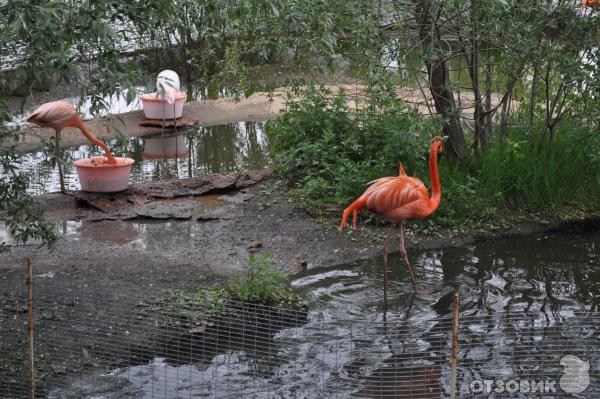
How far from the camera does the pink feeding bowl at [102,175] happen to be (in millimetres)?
9094

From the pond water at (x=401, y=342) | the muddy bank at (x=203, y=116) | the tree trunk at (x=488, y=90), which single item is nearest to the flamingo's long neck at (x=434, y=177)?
the pond water at (x=401, y=342)

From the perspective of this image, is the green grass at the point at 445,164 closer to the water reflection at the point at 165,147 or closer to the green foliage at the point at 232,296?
the green foliage at the point at 232,296

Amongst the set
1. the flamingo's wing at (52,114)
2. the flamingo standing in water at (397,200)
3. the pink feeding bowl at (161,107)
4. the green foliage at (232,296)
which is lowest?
the green foliage at (232,296)

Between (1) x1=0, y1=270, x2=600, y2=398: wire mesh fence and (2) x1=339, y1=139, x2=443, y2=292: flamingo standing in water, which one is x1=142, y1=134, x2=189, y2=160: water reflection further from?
(1) x1=0, y1=270, x2=600, y2=398: wire mesh fence

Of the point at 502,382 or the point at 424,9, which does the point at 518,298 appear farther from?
the point at 424,9

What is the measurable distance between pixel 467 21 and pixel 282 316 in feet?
11.2

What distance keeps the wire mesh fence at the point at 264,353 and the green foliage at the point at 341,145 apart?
7.24ft

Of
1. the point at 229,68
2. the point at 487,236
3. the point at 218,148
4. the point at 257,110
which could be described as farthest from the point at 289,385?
the point at 257,110

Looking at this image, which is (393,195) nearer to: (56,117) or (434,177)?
(434,177)

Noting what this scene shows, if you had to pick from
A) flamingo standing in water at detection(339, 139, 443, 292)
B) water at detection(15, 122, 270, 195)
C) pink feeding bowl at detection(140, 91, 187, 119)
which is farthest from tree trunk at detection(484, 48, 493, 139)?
pink feeding bowl at detection(140, 91, 187, 119)

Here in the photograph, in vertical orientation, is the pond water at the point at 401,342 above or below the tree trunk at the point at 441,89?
below

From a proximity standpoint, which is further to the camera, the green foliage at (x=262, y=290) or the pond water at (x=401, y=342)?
the green foliage at (x=262, y=290)

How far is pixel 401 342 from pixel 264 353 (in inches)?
36.2

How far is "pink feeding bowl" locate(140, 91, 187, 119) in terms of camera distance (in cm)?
1195
